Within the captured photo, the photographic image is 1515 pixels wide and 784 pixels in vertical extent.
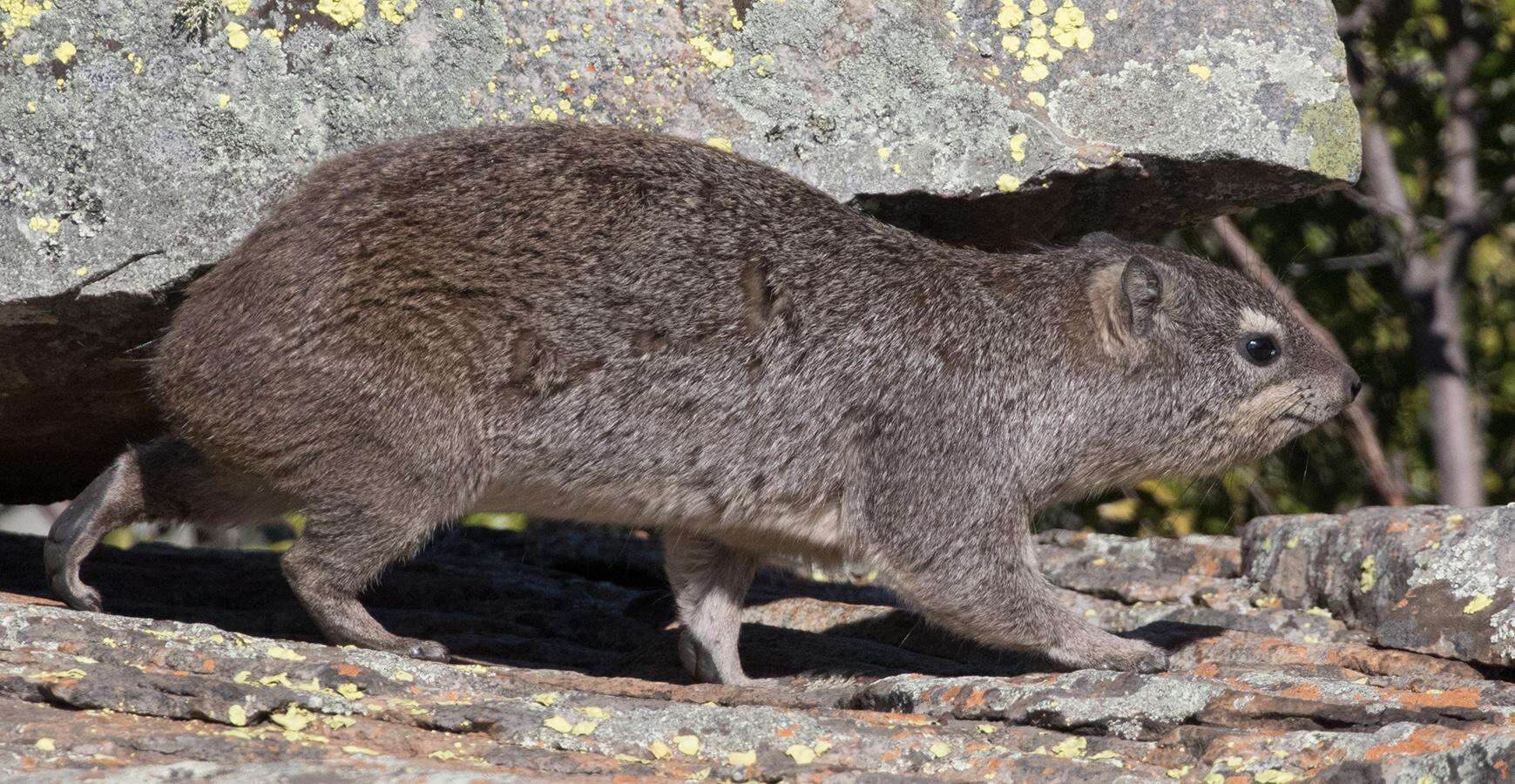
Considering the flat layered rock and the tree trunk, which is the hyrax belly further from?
the tree trunk

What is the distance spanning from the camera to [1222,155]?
5.58 m

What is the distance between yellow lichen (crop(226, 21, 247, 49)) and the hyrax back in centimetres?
58

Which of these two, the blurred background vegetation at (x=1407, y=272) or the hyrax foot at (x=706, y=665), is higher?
the blurred background vegetation at (x=1407, y=272)

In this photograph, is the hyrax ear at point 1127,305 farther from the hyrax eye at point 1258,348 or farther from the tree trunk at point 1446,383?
the tree trunk at point 1446,383

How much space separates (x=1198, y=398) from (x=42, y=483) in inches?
172

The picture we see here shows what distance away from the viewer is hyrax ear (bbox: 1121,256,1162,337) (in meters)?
5.37

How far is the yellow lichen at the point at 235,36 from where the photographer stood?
206 inches

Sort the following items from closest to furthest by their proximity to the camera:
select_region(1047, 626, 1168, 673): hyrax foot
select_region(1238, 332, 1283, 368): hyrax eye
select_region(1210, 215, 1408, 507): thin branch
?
1. select_region(1047, 626, 1168, 673): hyrax foot
2. select_region(1238, 332, 1283, 368): hyrax eye
3. select_region(1210, 215, 1408, 507): thin branch

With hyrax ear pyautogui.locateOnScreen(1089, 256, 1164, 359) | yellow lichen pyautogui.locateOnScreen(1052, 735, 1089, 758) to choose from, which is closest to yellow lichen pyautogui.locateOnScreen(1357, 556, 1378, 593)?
hyrax ear pyautogui.locateOnScreen(1089, 256, 1164, 359)

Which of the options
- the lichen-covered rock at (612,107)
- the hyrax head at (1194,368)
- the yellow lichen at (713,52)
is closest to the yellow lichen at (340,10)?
the lichen-covered rock at (612,107)

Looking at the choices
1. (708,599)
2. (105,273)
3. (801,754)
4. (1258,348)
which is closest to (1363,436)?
(1258,348)

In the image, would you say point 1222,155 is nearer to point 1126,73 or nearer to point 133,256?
point 1126,73

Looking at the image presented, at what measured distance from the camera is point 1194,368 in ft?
18.0

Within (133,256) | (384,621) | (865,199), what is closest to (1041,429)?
(865,199)
